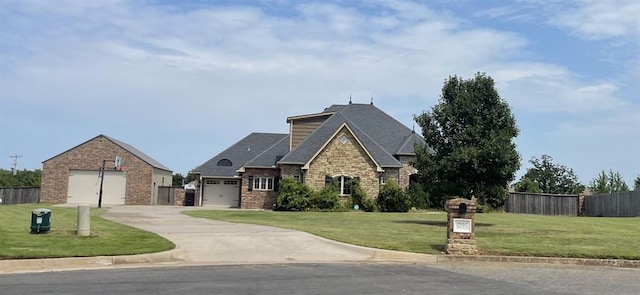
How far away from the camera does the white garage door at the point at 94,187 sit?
4919 centimetres

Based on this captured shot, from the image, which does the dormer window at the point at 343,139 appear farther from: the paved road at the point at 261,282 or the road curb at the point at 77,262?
the paved road at the point at 261,282

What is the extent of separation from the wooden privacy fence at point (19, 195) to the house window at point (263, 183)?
19.3m

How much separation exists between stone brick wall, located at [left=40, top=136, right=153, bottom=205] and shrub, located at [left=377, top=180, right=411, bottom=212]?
21.3 m

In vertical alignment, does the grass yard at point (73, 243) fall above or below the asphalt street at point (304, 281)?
above

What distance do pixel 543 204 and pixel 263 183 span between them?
70.2 feet

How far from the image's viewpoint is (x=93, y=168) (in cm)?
4966

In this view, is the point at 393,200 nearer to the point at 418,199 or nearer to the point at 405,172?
the point at 418,199

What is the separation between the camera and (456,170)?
25.2 meters

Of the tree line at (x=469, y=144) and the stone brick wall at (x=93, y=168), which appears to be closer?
the tree line at (x=469, y=144)

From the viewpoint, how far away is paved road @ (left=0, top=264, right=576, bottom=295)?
371 inches

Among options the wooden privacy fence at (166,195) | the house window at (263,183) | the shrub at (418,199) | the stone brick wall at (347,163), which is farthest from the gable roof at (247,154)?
the shrub at (418,199)

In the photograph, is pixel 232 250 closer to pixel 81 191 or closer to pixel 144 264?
pixel 144 264

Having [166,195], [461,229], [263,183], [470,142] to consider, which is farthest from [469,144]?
[166,195]

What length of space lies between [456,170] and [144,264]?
50.7 ft
